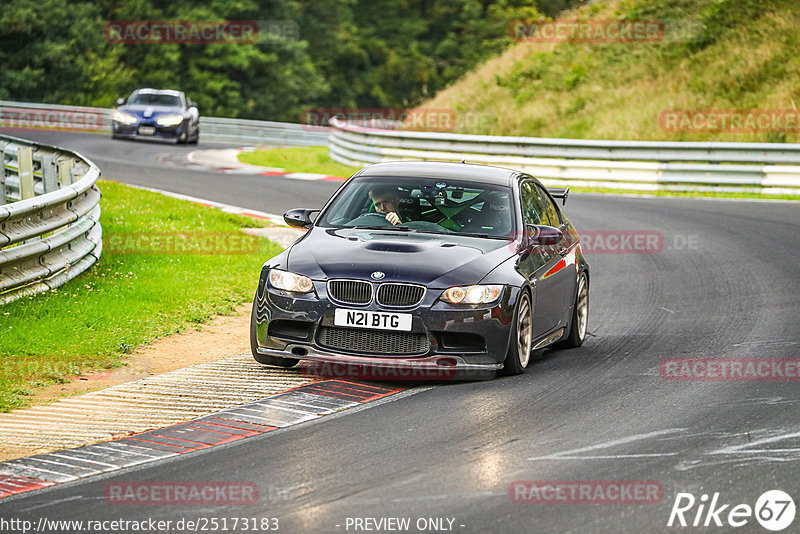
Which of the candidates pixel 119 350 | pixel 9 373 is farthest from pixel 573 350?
pixel 9 373

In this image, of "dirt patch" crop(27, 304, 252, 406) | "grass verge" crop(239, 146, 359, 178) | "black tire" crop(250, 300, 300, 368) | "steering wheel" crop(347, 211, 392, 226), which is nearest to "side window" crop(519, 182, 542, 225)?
"steering wheel" crop(347, 211, 392, 226)

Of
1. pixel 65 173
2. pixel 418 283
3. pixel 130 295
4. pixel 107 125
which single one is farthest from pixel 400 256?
pixel 107 125

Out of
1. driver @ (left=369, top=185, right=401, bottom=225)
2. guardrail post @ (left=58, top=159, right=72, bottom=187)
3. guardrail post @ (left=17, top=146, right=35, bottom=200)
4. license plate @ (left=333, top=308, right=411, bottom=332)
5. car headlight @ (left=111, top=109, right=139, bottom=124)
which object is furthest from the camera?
car headlight @ (left=111, top=109, right=139, bottom=124)

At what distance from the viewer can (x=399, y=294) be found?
8.21 m

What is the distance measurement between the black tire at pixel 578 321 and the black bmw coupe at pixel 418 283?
15.7 inches

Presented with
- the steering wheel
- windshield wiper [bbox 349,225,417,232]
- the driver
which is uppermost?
the driver

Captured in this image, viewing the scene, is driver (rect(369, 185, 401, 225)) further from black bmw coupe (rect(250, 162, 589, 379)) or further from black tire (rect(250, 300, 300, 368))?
black tire (rect(250, 300, 300, 368))

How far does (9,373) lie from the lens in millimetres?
8445

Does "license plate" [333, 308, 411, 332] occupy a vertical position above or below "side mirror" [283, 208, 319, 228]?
below

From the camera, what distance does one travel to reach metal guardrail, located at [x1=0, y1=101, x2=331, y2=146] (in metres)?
43.9

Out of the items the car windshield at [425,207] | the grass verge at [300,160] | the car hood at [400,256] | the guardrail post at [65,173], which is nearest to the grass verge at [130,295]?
the guardrail post at [65,173]

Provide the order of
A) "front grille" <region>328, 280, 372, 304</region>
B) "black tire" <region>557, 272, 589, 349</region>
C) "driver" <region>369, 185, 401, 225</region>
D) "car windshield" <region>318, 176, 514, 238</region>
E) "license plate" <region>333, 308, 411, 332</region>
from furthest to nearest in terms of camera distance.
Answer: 1. "black tire" <region>557, 272, 589, 349</region>
2. "driver" <region>369, 185, 401, 225</region>
3. "car windshield" <region>318, 176, 514, 238</region>
4. "front grille" <region>328, 280, 372, 304</region>
5. "license plate" <region>333, 308, 411, 332</region>

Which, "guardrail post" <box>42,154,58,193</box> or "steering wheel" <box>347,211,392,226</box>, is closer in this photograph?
"steering wheel" <box>347,211,392,226</box>

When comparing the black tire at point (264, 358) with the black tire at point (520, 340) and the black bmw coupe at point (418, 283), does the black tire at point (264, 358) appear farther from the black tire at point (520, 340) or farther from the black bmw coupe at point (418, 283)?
the black tire at point (520, 340)
